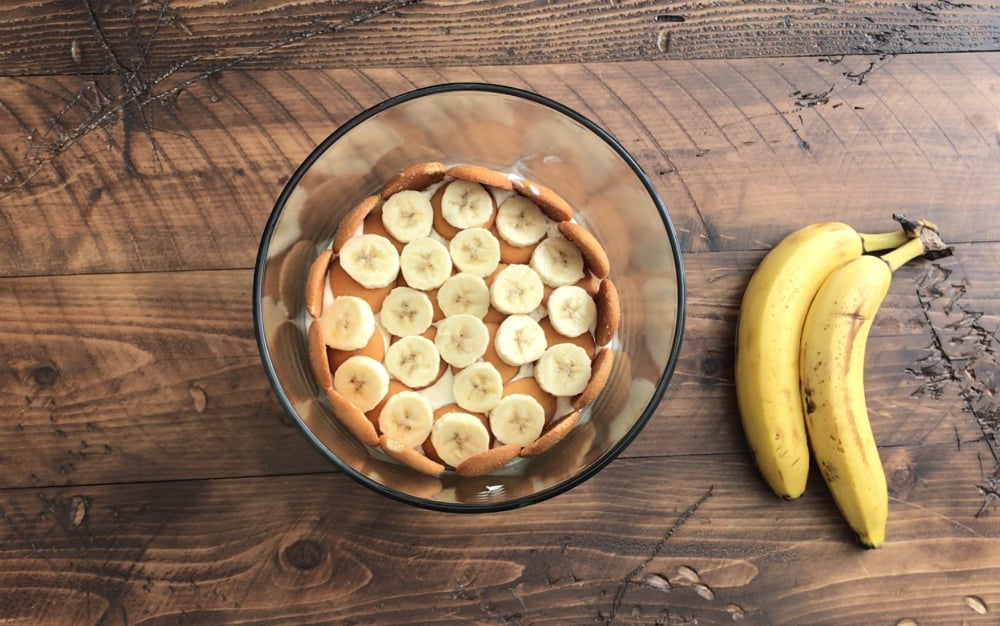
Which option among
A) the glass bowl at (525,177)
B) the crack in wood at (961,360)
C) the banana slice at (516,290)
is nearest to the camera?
the glass bowl at (525,177)

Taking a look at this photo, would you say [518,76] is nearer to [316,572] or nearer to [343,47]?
[343,47]

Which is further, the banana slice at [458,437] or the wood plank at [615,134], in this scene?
the wood plank at [615,134]

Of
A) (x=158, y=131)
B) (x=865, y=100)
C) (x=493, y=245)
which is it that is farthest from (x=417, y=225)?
(x=865, y=100)

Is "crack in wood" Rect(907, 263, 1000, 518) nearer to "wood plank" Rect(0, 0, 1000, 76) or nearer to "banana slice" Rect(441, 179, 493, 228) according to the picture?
"wood plank" Rect(0, 0, 1000, 76)

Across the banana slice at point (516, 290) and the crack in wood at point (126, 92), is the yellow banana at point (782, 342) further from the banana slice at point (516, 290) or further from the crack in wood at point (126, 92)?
the crack in wood at point (126, 92)

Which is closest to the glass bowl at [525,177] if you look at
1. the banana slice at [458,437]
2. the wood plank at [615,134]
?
the banana slice at [458,437]

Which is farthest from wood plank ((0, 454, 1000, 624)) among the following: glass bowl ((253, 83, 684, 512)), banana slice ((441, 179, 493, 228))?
banana slice ((441, 179, 493, 228))

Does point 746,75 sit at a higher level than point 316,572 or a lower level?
higher
